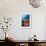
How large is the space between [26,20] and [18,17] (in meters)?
0.35

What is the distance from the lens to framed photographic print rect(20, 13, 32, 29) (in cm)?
537

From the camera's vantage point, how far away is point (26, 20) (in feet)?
17.7

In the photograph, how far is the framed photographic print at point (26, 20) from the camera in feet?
17.6

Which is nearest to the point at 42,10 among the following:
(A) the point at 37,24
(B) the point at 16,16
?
(A) the point at 37,24

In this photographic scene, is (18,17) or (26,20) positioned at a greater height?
(18,17)

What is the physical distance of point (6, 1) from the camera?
5359 millimetres

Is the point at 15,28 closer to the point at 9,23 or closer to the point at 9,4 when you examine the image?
the point at 9,23

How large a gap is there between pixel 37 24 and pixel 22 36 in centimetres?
78

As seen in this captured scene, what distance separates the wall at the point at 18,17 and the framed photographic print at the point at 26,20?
0.40ft

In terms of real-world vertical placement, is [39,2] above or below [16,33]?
above

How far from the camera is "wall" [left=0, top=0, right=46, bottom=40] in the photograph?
5340 mm

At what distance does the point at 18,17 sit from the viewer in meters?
5.37

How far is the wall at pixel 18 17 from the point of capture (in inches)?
210

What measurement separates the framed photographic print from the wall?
123 mm
